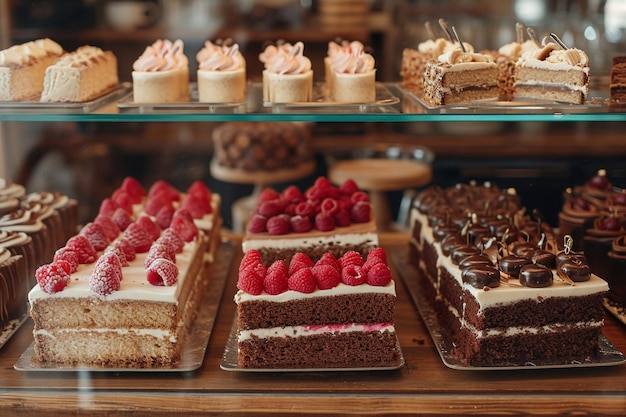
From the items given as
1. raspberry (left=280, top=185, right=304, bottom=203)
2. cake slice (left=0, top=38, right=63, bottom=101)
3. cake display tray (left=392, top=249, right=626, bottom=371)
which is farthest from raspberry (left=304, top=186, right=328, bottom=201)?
cake slice (left=0, top=38, right=63, bottom=101)

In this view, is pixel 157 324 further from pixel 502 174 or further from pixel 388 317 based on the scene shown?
pixel 502 174

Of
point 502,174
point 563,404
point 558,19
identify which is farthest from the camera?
point 558,19

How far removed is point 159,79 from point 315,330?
34.9 inches

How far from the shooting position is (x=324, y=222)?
260 centimetres

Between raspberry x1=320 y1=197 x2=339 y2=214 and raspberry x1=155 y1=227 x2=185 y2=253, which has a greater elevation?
raspberry x1=320 y1=197 x2=339 y2=214

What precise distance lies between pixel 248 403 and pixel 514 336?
0.79 metres

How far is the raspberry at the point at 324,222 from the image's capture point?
260 cm

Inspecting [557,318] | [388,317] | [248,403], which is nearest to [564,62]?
[557,318]

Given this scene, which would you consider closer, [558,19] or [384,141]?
[558,19]

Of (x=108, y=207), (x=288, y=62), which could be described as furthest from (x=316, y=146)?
(x=288, y=62)

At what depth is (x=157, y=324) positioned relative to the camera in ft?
7.28

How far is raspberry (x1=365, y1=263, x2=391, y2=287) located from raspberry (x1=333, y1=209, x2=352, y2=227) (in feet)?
1.48

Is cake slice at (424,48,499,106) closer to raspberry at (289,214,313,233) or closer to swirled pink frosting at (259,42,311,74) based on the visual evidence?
swirled pink frosting at (259,42,311,74)

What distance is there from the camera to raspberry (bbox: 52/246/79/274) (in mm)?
2268
